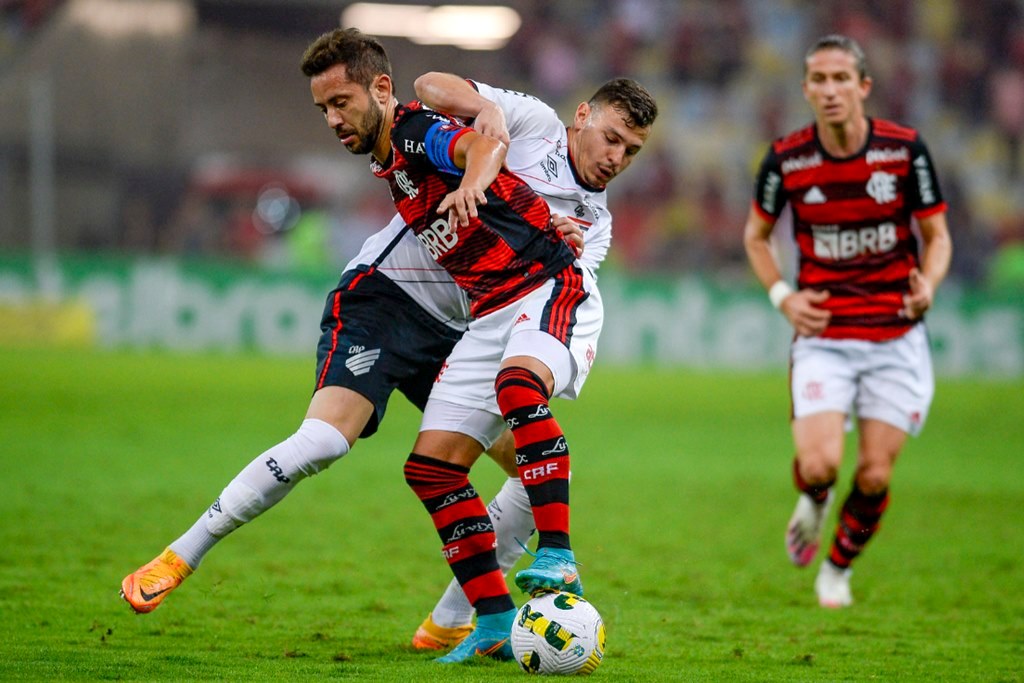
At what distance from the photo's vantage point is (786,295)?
22.1 ft

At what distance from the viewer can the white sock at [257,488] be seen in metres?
4.57

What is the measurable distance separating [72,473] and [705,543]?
459 cm

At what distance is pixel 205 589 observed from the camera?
19.5 feet

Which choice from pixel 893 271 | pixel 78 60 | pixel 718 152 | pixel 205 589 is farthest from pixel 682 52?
pixel 205 589

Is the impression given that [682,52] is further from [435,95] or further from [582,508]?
[435,95]

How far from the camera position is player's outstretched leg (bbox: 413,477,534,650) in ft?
16.2

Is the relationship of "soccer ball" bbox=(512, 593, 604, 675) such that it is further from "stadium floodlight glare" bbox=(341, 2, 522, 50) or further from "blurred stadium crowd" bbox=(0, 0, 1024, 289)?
"stadium floodlight glare" bbox=(341, 2, 522, 50)

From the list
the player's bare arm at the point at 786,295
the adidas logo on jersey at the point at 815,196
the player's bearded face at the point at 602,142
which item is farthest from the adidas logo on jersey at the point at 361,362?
the adidas logo on jersey at the point at 815,196

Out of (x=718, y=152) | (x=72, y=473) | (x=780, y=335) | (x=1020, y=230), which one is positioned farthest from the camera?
(x=718, y=152)

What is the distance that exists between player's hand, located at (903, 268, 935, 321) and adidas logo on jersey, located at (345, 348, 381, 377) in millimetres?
2736

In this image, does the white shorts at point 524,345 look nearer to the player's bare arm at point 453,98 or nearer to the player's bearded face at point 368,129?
the player's bare arm at point 453,98

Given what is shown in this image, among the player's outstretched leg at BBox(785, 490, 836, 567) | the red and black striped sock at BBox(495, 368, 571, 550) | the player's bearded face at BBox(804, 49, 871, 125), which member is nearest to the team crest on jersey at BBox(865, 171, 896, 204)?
the player's bearded face at BBox(804, 49, 871, 125)

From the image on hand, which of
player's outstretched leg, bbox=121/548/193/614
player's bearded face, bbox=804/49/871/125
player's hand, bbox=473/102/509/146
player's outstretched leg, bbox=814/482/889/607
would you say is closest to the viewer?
player's outstretched leg, bbox=121/548/193/614

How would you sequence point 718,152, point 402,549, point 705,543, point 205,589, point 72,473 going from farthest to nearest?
1. point 718,152
2. point 72,473
3. point 705,543
4. point 402,549
5. point 205,589
